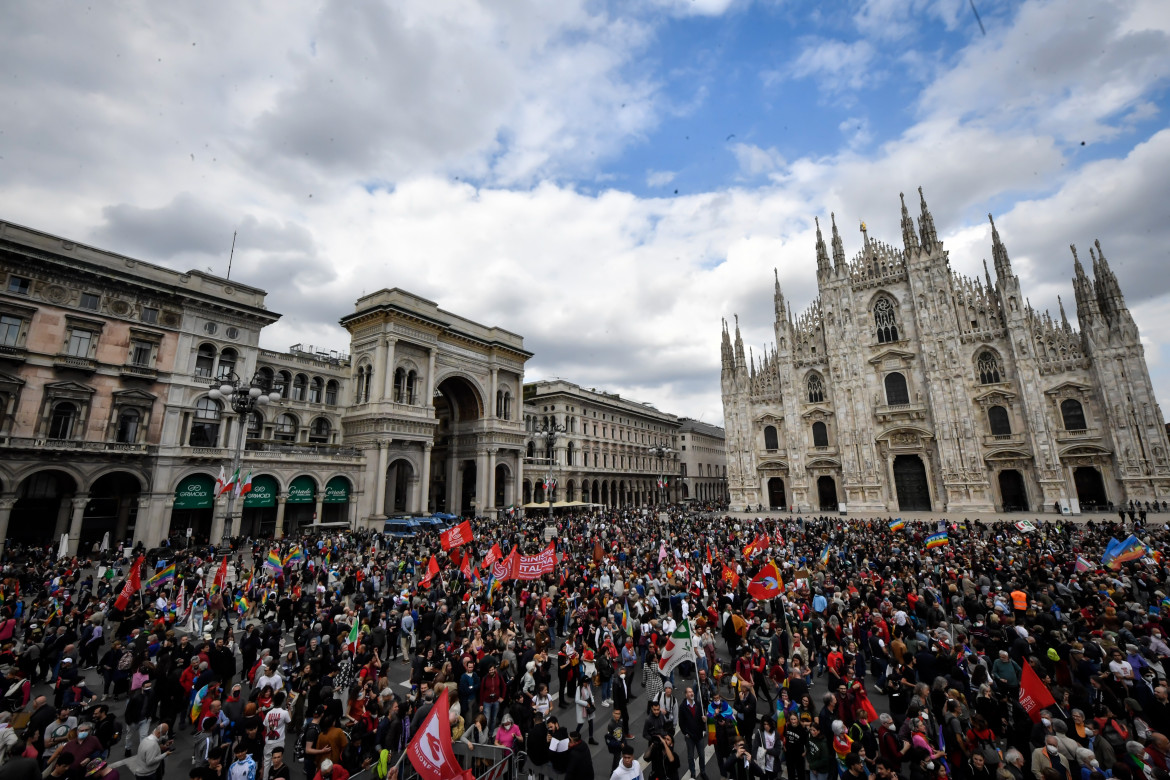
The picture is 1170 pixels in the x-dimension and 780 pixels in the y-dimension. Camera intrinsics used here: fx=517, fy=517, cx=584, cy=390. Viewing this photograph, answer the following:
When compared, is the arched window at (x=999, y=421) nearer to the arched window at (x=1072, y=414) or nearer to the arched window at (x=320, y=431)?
the arched window at (x=1072, y=414)

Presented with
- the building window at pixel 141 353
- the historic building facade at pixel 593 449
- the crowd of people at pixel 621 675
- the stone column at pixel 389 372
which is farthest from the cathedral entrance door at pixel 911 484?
the building window at pixel 141 353

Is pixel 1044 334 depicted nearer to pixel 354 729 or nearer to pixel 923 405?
pixel 923 405

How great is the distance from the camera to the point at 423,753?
18.5 ft

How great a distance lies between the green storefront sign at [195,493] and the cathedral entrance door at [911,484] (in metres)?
47.2

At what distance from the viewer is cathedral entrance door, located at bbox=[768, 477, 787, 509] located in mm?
45875

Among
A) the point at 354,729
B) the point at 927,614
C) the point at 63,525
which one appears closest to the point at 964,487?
the point at 927,614

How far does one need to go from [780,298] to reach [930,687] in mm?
42347

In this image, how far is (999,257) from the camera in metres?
38.9

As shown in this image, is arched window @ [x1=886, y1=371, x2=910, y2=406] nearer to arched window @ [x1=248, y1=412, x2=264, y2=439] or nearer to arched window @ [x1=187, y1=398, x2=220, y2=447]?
arched window @ [x1=248, y1=412, x2=264, y2=439]

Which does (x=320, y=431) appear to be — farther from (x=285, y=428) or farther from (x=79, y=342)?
(x=79, y=342)

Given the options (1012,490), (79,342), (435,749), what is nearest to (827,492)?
(1012,490)

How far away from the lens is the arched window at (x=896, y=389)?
41.8m

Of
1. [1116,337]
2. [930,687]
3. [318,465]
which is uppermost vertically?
[1116,337]

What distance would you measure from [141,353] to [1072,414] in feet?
193
